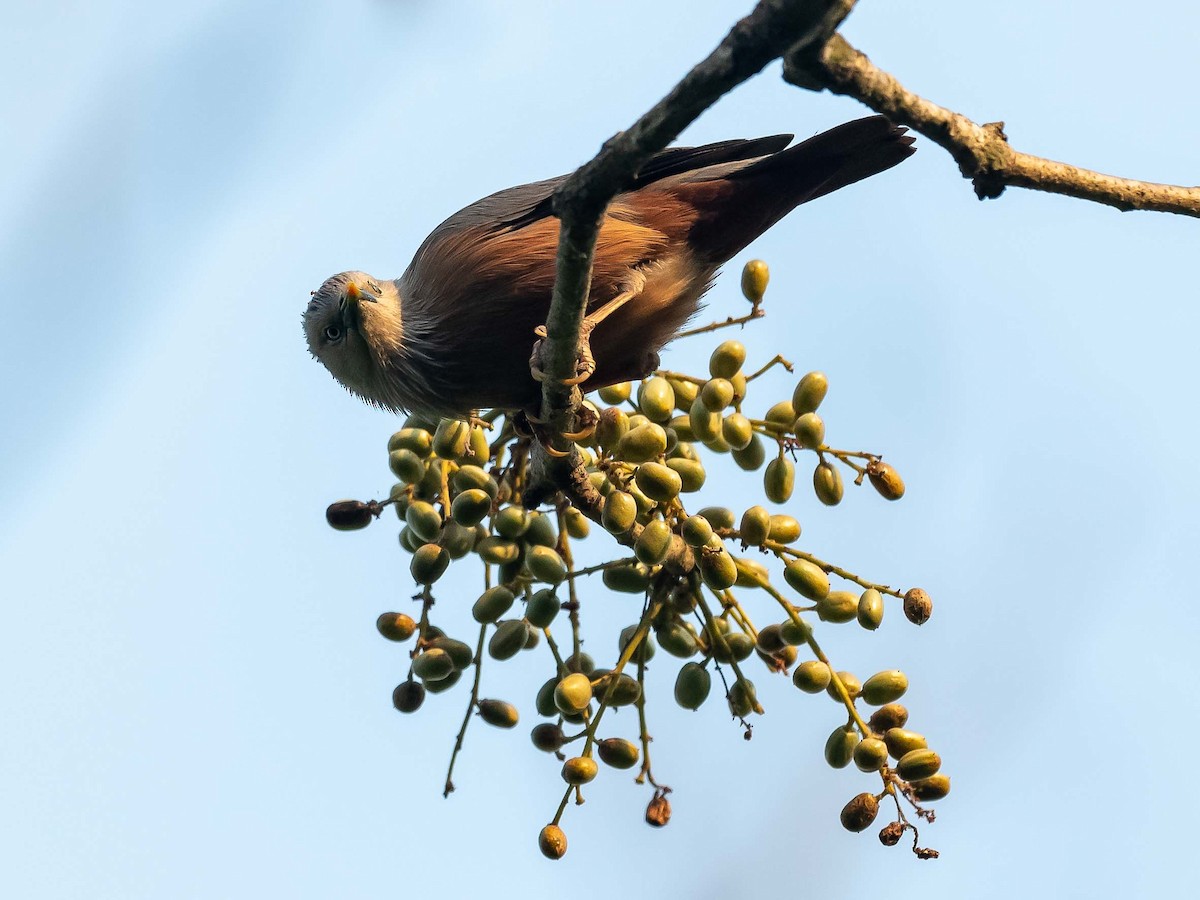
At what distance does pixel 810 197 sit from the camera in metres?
4.39

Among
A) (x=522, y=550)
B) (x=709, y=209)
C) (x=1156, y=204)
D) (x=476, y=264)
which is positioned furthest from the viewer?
(x=709, y=209)

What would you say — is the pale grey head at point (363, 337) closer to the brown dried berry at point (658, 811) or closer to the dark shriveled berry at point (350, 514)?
the dark shriveled berry at point (350, 514)

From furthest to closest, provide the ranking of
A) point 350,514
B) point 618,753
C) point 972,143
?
point 350,514, point 618,753, point 972,143

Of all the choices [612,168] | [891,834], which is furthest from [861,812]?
[612,168]

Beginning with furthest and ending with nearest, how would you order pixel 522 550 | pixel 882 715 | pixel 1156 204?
pixel 522 550, pixel 882 715, pixel 1156 204

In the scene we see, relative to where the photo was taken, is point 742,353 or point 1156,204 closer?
point 1156,204

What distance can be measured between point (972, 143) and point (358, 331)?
2.56 metres

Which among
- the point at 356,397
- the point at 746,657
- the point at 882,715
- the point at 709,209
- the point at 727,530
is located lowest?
the point at 882,715

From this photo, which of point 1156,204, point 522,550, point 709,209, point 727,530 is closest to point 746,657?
point 727,530

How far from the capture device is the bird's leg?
10.4 ft

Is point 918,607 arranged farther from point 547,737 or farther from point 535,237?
point 535,237

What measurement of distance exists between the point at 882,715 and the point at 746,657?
52cm

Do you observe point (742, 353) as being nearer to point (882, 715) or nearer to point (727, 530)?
point (727, 530)

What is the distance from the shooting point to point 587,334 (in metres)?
3.29
